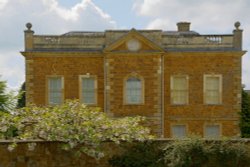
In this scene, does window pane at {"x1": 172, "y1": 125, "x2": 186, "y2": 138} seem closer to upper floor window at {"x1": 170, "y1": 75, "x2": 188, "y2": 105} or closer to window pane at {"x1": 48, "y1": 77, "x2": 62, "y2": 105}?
upper floor window at {"x1": 170, "y1": 75, "x2": 188, "y2": 105}

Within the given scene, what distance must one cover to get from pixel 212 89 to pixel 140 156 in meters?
17.3

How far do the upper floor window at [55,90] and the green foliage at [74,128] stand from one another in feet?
52.8

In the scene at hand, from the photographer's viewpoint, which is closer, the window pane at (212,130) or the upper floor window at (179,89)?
the window pane at (212,130)

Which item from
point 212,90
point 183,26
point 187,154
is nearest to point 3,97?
point 187,154

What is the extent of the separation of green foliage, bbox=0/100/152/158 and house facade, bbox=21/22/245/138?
15502 mm

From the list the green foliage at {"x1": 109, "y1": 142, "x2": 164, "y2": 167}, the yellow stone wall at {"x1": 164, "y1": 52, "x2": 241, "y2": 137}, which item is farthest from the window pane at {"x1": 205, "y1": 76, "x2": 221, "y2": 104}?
the green foliage at {"x1": 109, "y1": 142, "x2": 164, "y2": 167}

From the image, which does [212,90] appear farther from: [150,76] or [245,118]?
[150,76]

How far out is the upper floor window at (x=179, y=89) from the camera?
116ft

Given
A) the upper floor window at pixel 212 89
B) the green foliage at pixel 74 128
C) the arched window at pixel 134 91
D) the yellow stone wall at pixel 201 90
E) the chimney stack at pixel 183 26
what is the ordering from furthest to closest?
1. the chimney stack at pixel 183 26
2. the upper floor window at pixel 212 89
3. the yellow stone wall at pixel 201 90
4. the arched window at pixel 134 91
5. the green foliage at pixel 74 128

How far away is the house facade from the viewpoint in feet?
114

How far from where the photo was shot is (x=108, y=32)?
1400 inches

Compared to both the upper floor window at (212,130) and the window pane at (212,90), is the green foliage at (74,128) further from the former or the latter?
the window pane at (212,90)

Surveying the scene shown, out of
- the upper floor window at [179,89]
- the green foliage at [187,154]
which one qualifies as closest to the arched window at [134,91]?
the upper floor window at [179,89]

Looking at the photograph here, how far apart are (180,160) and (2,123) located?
18.0ft
